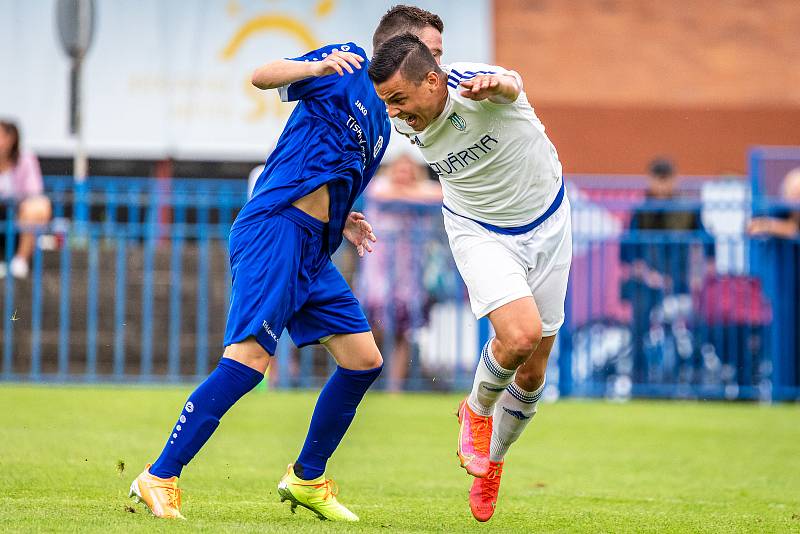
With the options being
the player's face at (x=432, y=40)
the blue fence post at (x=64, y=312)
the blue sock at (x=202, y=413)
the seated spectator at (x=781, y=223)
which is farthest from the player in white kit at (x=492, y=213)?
the blue fence post at (x=64, y=312)

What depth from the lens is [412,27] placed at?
6098mm

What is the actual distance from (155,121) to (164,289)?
5798 millimetres

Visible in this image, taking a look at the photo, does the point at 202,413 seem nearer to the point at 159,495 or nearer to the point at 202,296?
the point at 159,495

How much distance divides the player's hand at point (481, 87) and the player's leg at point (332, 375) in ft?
3.38

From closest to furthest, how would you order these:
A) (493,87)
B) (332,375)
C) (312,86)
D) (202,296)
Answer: (493,87), (312,86), (332,375), (202,296)

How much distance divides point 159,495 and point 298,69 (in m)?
1.76

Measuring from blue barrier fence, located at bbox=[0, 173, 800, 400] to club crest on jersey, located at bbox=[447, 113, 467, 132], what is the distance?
8.00 m

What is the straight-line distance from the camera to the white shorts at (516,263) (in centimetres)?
614

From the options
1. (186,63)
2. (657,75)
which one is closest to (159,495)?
(186,63)

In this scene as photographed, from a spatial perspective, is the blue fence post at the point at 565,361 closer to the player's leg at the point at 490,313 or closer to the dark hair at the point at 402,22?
the player's leg at the point at 490,313

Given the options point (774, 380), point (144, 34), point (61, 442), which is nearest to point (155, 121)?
point (144, 34)

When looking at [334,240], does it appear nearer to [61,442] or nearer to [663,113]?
[61,442]

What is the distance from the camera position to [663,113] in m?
22.9

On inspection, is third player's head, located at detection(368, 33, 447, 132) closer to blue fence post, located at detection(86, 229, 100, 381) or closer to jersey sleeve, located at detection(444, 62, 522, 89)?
jersey sleeve, located at detection(444, 62, 522, 89)
